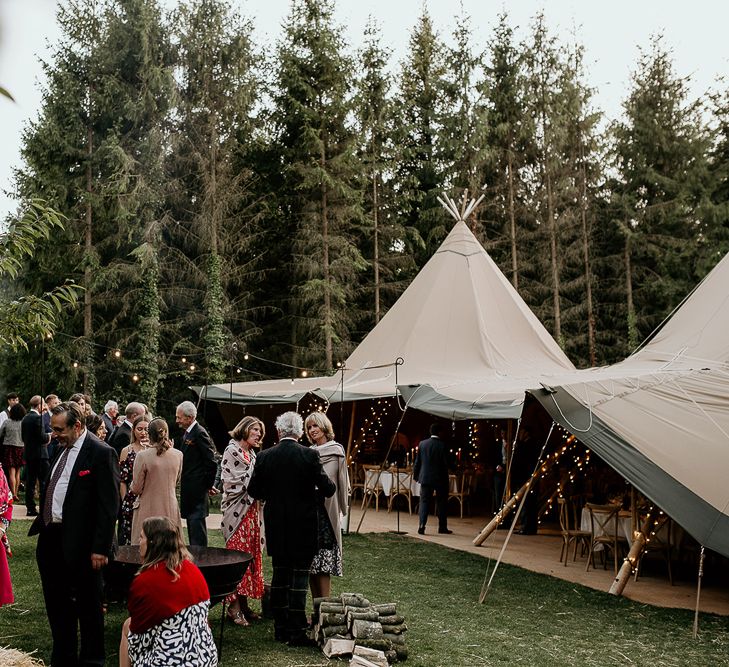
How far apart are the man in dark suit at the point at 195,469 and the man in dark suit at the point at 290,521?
1.11m

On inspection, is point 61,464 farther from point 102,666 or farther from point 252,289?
point 252,289

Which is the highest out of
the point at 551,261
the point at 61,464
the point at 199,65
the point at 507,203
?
the point at 199,65

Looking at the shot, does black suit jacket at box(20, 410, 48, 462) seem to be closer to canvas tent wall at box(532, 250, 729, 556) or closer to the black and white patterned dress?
canvas tent wall at box(532, 250, 729, 556)

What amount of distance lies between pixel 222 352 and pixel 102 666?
52.9 feet

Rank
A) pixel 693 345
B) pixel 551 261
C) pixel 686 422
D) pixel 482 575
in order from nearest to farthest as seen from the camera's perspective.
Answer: pixel 686 422 < pixel 482 575 < pixel 693 345 < pixel 551 261

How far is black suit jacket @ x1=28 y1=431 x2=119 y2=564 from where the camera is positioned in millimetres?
4273

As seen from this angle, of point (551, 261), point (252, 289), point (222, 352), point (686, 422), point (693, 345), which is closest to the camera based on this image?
point (686, 422)

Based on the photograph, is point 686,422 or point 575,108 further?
point 575,108

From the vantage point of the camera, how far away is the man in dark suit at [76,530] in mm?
4293

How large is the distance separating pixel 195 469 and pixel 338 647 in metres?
1.99

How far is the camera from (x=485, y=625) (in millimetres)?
6180

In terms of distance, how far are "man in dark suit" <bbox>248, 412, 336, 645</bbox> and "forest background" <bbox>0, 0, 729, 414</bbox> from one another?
41.1ft

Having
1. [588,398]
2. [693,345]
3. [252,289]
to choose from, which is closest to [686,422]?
[588,398]

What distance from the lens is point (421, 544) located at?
10.0 metres
